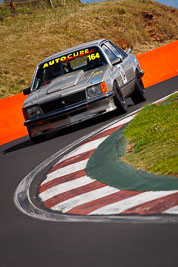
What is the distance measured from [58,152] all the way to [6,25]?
32.8 m

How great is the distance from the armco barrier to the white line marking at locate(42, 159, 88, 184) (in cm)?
689

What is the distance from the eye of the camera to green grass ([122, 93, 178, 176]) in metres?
7.02

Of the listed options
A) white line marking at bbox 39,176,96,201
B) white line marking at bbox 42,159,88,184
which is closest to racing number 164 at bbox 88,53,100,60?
white line marking at bbox 42,159,88,184

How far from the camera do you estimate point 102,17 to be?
42.9m

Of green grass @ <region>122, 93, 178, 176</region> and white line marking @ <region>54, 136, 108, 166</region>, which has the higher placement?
green grass @ <region>122, 93, 178, 176</region>

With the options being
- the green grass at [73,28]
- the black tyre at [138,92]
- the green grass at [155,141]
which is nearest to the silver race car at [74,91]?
the black tyre at [138,92]

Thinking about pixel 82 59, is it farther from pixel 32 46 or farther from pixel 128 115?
pixel 32 46

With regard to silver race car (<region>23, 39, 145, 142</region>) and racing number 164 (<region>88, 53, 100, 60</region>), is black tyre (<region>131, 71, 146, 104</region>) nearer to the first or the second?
silver race car (<region>23, 39, 145, 142</region>)

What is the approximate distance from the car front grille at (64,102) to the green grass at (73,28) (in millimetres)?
18190

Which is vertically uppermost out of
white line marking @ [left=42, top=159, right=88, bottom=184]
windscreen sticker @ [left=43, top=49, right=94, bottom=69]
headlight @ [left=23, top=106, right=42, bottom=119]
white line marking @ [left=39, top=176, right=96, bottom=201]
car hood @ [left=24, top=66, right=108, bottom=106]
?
windscreen sticker @ [left=43, top=49, right=94, bottom=69]

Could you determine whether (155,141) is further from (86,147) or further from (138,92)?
(138,92)

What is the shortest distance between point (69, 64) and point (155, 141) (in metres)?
5.04

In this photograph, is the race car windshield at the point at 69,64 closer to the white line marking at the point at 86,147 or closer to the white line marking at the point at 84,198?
the white line marking at the point at 86,147

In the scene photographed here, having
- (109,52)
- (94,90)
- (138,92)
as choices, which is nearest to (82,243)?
(94,90)
